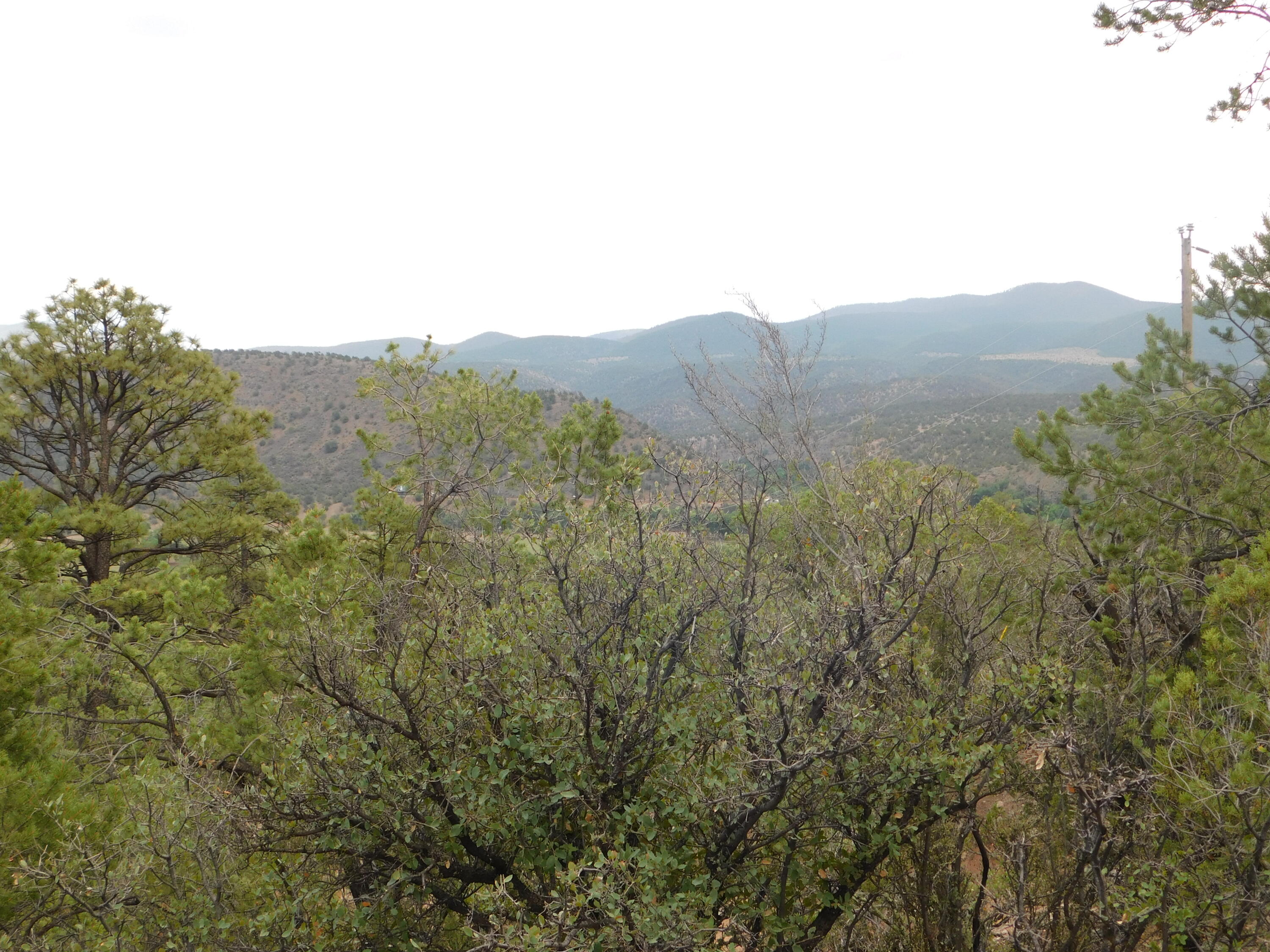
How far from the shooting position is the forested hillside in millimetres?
3516

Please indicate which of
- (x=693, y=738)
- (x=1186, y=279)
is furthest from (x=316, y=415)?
(x=693, y=738)

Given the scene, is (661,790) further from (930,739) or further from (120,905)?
(120,905)

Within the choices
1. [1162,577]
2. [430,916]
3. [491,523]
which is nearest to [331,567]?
[491,523]

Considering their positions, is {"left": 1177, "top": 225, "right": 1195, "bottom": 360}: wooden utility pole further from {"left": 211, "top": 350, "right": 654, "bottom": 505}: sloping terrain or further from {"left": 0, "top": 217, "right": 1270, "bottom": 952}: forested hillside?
{"left": 211, "top": 350, "right": 654, "bottom": 505}: sloping terrain

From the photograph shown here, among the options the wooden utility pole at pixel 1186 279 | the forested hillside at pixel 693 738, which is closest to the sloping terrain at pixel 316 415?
the wooden utility pole at pixel 1186 279

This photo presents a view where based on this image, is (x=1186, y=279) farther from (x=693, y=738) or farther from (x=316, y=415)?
(x=316, y=415)

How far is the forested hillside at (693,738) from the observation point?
3516mm

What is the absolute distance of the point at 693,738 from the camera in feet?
12.6

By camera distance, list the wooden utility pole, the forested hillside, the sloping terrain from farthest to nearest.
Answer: the sloping terrain → the wooden utility pole → the forested hillside

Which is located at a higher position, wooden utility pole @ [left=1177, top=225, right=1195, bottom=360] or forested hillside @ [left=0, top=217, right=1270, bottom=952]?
wooden utility pole @ [left=1177, top=225, right=1195, bottom=360]

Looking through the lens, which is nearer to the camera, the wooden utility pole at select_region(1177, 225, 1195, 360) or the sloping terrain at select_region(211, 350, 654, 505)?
the wooden utility pole at select_region(1177, 225, 1195, 360)

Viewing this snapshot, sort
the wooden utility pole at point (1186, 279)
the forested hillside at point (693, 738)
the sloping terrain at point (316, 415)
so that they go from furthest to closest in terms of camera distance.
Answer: the sloping terrain at point (316, 415) → the wooden utility pole at point (1186, 279) → the forested hillside at point (693, 738)

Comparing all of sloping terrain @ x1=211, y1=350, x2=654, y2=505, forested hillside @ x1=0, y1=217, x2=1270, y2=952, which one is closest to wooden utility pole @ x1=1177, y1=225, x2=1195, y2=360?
forested hillside @ x1=0, y1=217, x2=1270, y2=952

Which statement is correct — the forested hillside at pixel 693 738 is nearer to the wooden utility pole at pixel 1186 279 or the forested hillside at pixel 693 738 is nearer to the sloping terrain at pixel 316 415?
the wooden utility pole at pixel 1186 279
